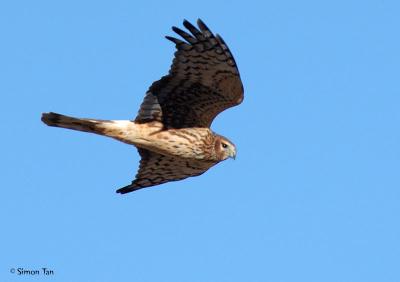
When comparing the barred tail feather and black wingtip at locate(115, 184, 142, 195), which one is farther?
black wingtip at locate(115, 184, 142, 195)

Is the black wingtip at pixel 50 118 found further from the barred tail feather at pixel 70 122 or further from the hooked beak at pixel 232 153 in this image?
the hooked beak at pixel 232 153

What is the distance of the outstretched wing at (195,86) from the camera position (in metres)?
14.1

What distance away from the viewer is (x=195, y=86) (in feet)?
48.5

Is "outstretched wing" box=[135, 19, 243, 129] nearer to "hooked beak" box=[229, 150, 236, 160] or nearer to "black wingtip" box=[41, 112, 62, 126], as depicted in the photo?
"hooked beak" box=[229, 150, 236, 160]

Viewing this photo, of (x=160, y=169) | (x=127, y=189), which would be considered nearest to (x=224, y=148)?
(x=160, y=169)

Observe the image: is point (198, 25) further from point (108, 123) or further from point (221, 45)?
point (108, 123)

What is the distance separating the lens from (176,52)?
14.4m

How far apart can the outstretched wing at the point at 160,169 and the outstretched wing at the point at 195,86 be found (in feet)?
2.63

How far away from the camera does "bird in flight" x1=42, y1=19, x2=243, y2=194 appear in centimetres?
1430

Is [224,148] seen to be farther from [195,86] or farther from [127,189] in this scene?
[127,189]

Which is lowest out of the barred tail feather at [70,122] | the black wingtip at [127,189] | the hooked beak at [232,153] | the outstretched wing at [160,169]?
the hooked beak at [232,153]

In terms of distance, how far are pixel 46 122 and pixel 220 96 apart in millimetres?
2415

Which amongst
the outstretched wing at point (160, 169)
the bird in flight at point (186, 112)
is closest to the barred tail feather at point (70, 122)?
the bird in flight at point (186, 112)

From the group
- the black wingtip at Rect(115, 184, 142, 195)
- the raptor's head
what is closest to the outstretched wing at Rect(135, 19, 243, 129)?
the raptor's head
